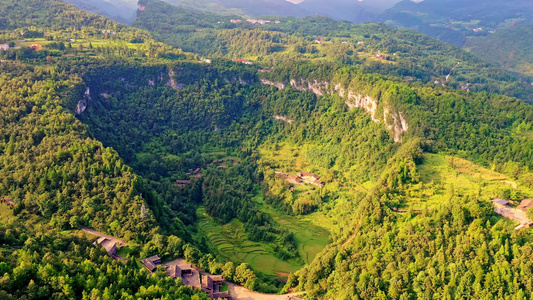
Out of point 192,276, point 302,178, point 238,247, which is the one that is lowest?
point 238,247

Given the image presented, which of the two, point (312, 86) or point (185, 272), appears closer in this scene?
point (185, 272)

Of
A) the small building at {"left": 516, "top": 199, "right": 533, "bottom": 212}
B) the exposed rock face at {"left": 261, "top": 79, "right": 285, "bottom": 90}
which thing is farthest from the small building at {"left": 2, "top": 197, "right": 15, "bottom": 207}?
the exposed rock face at {"left": 261, "top": 79, "right": 285, "bottom": 90}

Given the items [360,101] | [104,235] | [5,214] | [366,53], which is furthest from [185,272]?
[366,53]

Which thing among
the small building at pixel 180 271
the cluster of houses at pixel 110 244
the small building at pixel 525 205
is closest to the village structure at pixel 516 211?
the small building at pixel 525 205

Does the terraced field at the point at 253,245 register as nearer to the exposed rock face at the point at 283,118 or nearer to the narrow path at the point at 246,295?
the narrow path at the point at 246,295

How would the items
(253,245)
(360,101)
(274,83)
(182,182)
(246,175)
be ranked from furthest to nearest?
(274,83)
(360,101)
(246,175)
(182,182)
(253,245)

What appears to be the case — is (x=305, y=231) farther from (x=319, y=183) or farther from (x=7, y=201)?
(x=7, y=201)

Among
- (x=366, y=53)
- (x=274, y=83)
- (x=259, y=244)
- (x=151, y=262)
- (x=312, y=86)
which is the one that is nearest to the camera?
(x=151, y=262)

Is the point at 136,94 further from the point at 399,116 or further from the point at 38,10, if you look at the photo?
the point at 38,10
